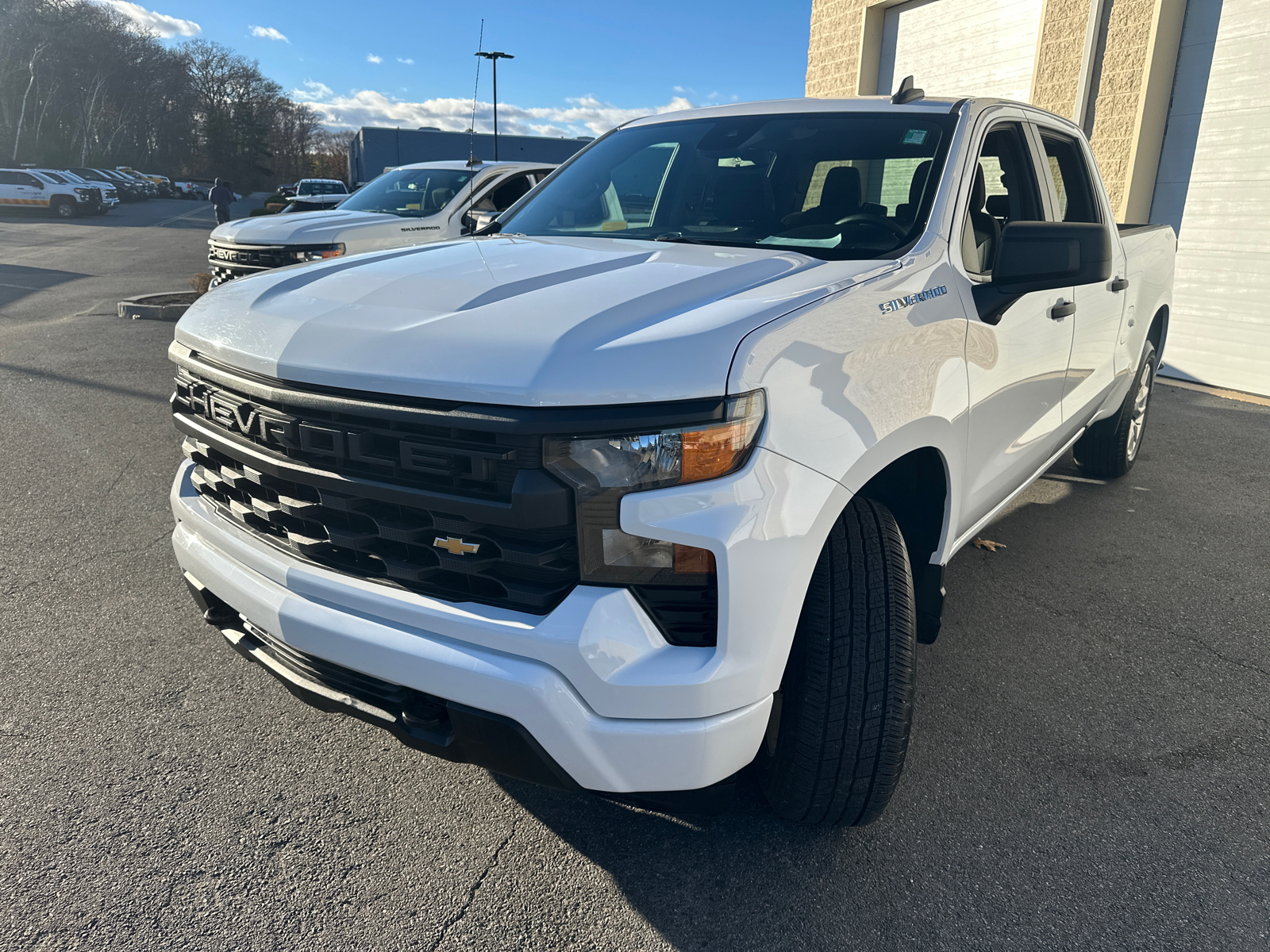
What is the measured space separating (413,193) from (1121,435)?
7.01m

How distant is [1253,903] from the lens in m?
2.04

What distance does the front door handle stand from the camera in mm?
3049

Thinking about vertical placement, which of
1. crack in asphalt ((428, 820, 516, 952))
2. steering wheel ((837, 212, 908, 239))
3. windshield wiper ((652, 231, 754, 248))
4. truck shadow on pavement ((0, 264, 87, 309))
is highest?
steering wheel ((837, 212, 908, 239))

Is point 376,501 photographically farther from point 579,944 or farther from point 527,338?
point 579,944

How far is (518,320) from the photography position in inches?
73.0

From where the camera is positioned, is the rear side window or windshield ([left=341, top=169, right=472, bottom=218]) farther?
windshield ([left=341, top=169, right=472, bottom=218])

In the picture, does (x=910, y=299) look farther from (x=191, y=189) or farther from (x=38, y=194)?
(x=191, y=189)

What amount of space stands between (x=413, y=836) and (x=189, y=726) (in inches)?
35.9

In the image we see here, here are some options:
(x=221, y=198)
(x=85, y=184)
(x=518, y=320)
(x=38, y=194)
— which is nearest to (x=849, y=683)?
(x=518, y=320)

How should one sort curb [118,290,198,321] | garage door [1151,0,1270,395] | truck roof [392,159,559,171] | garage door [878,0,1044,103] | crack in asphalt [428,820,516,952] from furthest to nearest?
garage door [878,0,1044,103] → curb [118,290,198,321] → truck roof [392,159,559,171] → garage door [1151,0,1270,395] → crack in asphalt [428,820,516,952]

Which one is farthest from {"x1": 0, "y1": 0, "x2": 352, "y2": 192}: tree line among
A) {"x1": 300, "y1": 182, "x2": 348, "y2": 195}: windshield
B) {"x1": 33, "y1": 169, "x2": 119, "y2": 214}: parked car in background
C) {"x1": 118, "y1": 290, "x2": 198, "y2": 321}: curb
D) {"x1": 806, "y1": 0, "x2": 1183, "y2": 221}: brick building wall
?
{"x1": 806, "y1": 0, "x2": 1183, "y2": 221}: brick building wall

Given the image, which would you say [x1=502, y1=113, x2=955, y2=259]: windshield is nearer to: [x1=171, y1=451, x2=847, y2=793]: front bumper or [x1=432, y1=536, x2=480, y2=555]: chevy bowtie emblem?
[x1=171, y1=451, x2=847, y2=793]: front bumper

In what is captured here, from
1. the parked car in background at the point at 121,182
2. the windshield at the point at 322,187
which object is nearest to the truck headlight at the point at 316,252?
the windshield at the point at 322,187

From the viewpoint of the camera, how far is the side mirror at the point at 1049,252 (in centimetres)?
238
